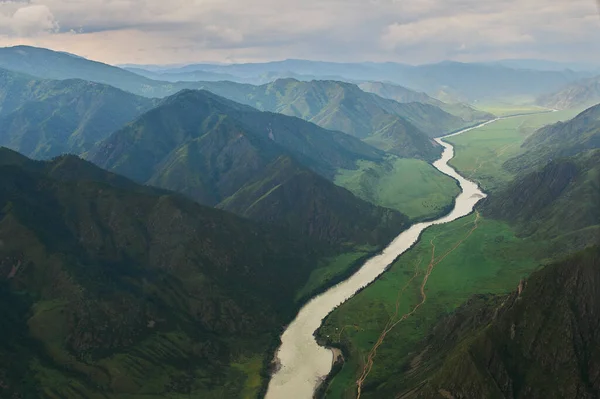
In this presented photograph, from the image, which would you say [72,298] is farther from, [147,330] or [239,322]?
[239,322]

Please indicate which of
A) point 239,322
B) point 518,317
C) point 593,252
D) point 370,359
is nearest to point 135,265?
point 239,322

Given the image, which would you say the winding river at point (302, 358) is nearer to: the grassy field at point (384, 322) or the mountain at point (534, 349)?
the grassy field at point (384, 322)

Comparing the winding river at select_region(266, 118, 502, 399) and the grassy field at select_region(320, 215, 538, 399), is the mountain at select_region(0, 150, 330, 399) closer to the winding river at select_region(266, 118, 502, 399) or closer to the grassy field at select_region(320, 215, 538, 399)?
the winding river at select_region(266, 118, 502, 399)

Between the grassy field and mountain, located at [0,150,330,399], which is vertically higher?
mountain, located at [0,150,330,399]

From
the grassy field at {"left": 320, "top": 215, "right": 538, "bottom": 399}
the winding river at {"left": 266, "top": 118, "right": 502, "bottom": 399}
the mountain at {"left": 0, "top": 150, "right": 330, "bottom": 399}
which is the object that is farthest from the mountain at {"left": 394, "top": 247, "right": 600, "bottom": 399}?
the mountain at {"left": 0, "top": 150, "right": 330, "bottom": 399}

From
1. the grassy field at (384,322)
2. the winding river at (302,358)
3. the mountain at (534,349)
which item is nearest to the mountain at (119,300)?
the winding river at (302,358)

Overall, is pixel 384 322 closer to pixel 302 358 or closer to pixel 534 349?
pixel 302 358
